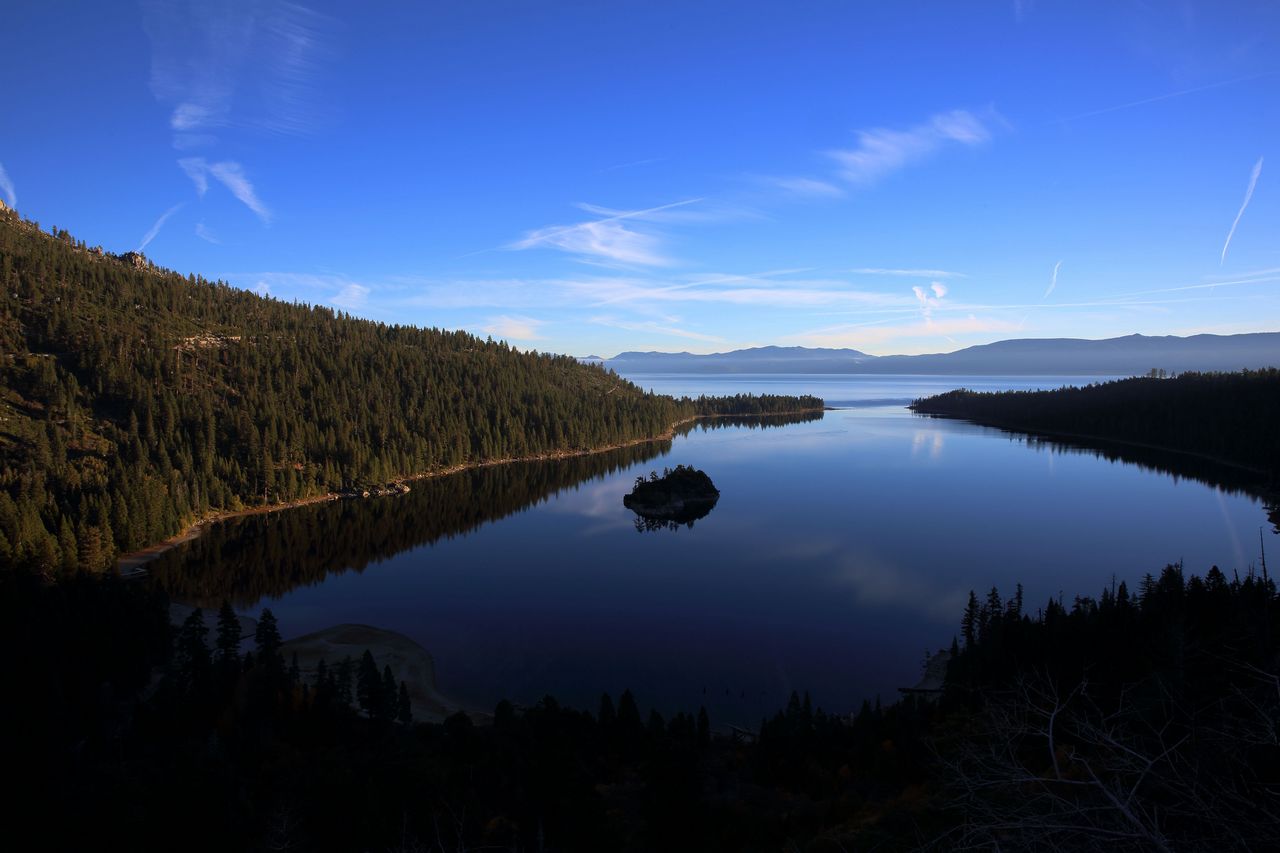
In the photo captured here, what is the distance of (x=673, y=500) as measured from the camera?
305 feet

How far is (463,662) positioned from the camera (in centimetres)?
4441

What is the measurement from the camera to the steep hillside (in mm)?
70750

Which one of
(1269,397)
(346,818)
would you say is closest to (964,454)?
(1269,397)

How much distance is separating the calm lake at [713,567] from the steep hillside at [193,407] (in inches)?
348

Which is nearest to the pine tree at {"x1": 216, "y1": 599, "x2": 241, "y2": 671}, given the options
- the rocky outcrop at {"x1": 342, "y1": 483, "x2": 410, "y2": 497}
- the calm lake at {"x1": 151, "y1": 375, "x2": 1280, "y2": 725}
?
the calm lake at {"x1": 151, "y1": 375, "x2": 1280, "y2": 725}

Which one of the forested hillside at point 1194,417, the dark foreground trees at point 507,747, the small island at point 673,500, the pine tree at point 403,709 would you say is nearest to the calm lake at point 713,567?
the small island at point 673,500

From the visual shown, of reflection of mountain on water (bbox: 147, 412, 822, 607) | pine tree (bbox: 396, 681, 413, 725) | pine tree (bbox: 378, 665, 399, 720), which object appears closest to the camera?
pine tree (bbox: 378, 665, 399, 720)

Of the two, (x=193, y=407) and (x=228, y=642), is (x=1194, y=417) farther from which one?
(x=193, y=407)

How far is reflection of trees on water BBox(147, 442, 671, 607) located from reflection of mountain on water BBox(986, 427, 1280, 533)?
328ft

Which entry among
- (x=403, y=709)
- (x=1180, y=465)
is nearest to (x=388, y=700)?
(x=403, y=709)

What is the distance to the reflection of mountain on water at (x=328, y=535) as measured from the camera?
60.7 m

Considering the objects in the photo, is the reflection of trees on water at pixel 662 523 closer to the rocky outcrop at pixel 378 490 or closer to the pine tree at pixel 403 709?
the rocky outcrop at pixel 378 490

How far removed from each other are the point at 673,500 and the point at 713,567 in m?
29.1

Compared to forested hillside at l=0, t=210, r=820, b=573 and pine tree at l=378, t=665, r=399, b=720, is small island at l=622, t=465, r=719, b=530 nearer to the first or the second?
forested hillside at l=0, t=210, r=820, b=573
